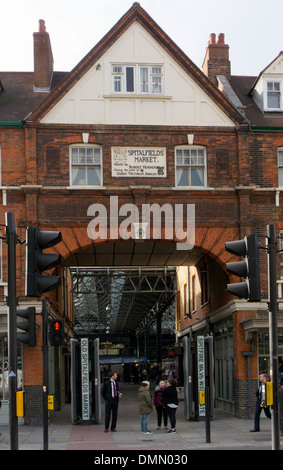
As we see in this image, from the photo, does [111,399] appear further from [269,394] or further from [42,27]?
[42,27]

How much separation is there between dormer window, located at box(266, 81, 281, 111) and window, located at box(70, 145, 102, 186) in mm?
7047

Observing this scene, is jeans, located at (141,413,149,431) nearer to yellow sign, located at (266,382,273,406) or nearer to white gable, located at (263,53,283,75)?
yellow sign, located at (266,382,273,406)

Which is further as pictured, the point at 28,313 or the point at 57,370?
the point at 57,370

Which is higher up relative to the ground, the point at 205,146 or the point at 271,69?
the point at 271,69

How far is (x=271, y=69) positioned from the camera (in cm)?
2784

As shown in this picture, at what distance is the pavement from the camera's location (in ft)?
58.8

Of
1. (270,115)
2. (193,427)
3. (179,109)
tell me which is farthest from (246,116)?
(193,427)

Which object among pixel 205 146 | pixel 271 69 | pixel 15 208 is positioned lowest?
pixel 15 208

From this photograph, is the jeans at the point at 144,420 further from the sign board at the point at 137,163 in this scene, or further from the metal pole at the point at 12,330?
the metal pole at the point at 12,330

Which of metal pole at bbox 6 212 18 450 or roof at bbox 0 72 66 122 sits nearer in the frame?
metal pole at bbox 6 212 18 450

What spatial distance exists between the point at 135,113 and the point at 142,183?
254cm

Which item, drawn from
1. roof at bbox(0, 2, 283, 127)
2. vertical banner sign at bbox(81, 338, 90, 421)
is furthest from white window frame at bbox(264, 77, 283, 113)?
vertical banner sign at bbox(81, 338, 90, 421)

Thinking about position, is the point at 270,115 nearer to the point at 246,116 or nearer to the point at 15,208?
the point at 246,116

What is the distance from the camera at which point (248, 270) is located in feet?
38.0
